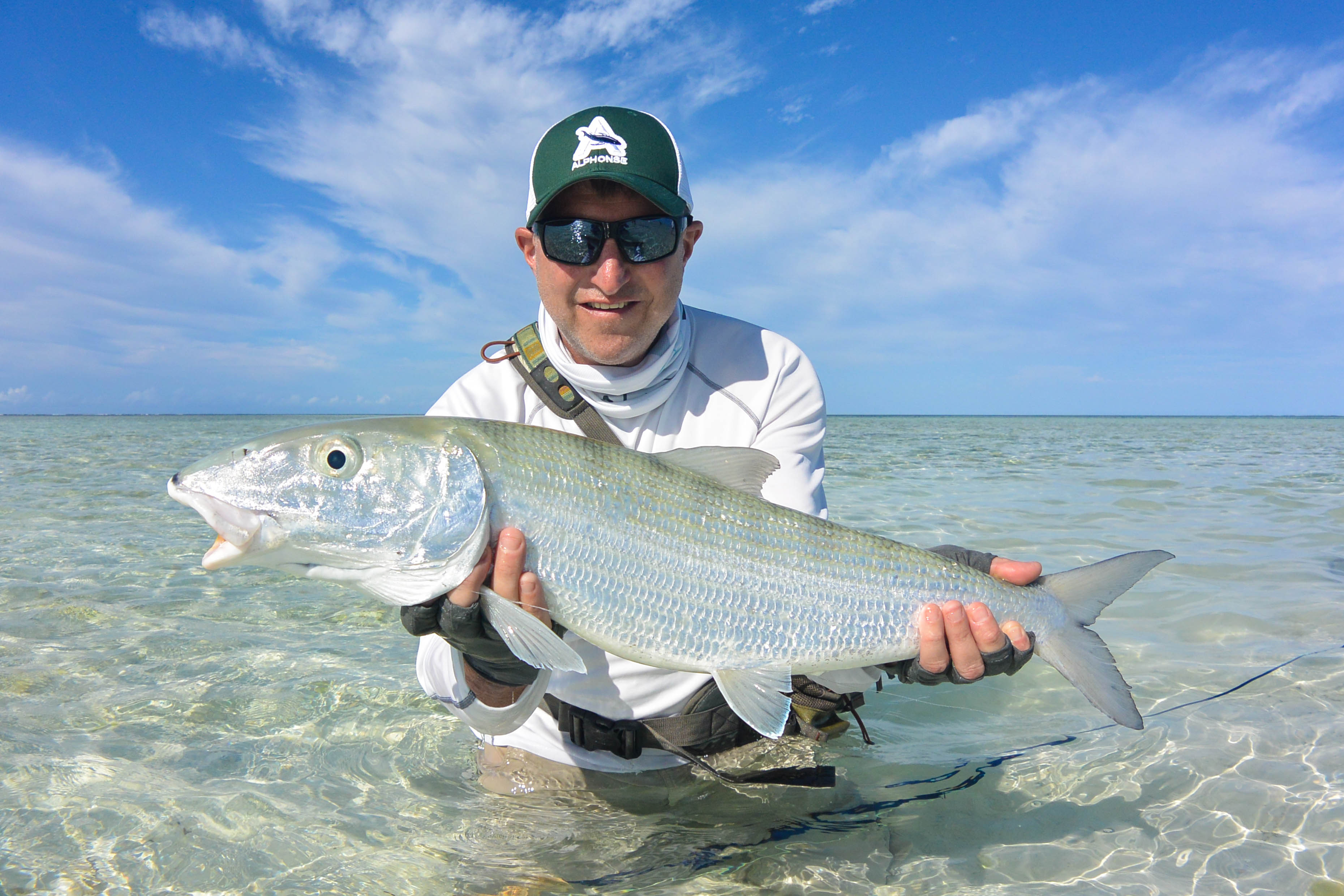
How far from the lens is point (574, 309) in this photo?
3.29 metres

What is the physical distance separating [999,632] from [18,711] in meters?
5.04

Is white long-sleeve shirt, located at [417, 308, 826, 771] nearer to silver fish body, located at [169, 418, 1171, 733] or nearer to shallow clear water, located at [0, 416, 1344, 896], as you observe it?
shallow clear water, located at [0, 416, 1344, 896]

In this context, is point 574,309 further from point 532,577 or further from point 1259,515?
point 1259,515

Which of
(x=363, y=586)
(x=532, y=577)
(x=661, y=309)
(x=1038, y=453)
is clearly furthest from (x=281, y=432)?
(x=1038, y=453)

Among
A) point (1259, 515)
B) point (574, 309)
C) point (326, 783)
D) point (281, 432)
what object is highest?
point (574, 309)

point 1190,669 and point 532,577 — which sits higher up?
point 532,577

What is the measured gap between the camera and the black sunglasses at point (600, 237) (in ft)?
10.4

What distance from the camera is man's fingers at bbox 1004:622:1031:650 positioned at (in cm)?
271

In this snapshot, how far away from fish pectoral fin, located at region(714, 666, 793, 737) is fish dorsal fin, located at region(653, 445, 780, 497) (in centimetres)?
64

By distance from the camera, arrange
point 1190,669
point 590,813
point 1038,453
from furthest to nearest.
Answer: point 1038,453 → point 1190,669 → point 590,813

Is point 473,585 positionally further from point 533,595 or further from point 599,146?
point 599,146

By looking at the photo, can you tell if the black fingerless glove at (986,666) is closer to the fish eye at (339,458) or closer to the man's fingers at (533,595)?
the man's fingers at (533,595)

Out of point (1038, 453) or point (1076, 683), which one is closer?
point (1076, 683)

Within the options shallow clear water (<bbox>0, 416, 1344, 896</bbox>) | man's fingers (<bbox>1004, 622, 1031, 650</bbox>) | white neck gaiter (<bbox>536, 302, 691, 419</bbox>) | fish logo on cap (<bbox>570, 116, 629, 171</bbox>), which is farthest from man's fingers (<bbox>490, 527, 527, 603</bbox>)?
man's fingers (<bbox>1004, 622, 1031, 650</bbox>)
